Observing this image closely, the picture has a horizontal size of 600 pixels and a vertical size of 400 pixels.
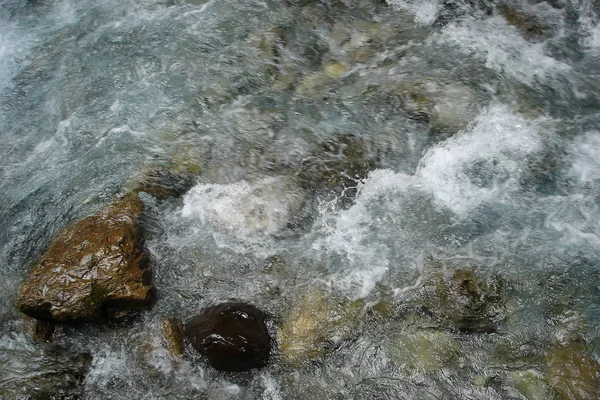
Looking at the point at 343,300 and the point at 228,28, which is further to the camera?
the point at 228,28

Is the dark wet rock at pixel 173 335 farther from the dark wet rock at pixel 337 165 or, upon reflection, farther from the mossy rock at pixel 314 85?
the mossy rock at pixel 314 85

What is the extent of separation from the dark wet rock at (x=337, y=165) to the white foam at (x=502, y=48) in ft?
7.45

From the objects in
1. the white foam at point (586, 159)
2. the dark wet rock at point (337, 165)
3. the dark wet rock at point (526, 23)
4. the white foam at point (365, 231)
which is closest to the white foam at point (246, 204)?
the dark wet rock at point (337, 165)

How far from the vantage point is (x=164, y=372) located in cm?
472

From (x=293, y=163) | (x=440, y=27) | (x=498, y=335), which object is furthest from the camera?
(x=440, y=27)

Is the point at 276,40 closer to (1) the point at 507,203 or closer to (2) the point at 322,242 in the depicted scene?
(2) the point at 322,242

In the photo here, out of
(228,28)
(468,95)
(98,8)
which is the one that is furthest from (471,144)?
(98,8)

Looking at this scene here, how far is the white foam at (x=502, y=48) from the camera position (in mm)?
6523

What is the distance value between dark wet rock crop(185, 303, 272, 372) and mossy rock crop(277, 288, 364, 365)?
0.22m

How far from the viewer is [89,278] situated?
4.80 meters

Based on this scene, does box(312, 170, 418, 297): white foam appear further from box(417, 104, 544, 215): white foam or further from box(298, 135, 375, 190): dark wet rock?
box(417, 104, 544, 215): white foam

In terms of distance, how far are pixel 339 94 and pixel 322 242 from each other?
237cm

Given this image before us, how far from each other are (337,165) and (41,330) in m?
3.77

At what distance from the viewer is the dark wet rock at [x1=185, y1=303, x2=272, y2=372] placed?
4.65 meters
